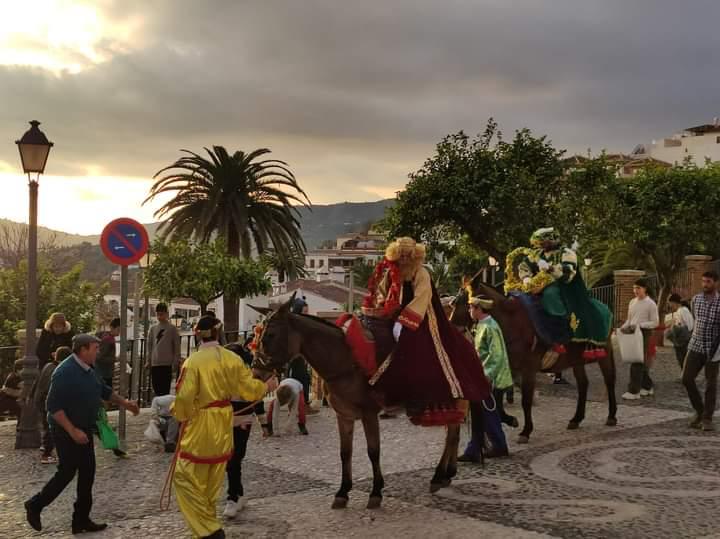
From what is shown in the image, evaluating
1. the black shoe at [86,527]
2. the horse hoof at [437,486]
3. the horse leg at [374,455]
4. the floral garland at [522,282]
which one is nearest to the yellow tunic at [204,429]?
the black shoe at [86,527]

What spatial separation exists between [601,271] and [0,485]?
2465 cm

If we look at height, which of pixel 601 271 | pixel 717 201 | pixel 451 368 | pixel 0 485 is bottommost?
pixel 0 485

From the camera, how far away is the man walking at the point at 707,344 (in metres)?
11.1

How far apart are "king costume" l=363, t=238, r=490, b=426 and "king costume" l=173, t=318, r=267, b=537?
1.70 m

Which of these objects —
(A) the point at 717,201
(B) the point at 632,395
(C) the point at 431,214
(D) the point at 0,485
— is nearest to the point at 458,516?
(D) the point at 0,485

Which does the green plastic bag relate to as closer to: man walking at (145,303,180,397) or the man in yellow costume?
the man in yellow costume

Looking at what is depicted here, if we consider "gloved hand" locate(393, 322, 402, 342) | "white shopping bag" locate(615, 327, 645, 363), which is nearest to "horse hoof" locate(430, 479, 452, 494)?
"gloved hand" locate(393, 322, 402, 342)

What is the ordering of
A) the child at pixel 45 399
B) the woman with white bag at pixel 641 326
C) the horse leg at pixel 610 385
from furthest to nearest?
the woman with white bag at pixel 641 326 → the horse leg at pixel 610 385 → the child at pixel 45 399

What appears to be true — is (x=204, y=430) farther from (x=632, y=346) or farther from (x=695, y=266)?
(x=695, y=266)

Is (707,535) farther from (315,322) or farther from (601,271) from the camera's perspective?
(601,271)

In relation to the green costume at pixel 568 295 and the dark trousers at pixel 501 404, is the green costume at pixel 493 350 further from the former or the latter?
the green costume at pixel 568 295

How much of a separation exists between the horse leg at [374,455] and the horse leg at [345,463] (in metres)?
0.18

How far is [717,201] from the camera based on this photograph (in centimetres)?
2353

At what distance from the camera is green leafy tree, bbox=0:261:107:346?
34562 millimetres
